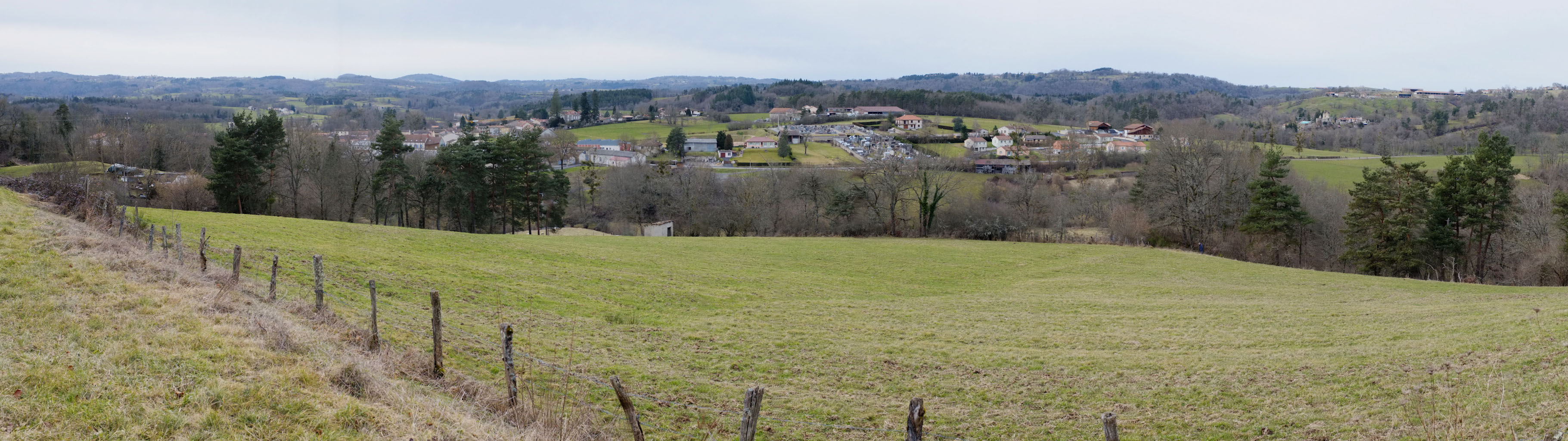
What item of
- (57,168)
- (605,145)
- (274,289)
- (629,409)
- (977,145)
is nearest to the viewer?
(629,409)

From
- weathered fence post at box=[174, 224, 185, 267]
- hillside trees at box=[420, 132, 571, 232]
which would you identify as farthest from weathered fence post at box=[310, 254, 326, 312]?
hillside trees at box=[420, 132, 571, 232]

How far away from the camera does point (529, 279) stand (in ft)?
68.7

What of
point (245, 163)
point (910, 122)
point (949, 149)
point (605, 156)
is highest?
point (910, 122)

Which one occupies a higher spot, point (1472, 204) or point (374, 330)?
point (1472, 204)

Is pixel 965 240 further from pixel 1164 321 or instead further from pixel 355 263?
pixel 355 263

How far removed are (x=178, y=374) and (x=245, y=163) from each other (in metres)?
45.3

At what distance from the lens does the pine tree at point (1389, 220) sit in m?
37.1

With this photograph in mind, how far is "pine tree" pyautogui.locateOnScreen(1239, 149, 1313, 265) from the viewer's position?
42531mm

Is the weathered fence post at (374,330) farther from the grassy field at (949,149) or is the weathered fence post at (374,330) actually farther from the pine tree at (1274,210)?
the grassy field at (949,149)

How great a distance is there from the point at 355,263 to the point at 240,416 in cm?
1424

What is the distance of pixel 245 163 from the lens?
4431 cm

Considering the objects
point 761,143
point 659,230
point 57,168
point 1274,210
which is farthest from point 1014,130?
point 57,168

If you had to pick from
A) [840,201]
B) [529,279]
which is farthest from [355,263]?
[840,201]

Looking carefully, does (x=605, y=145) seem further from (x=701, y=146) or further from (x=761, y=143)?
(x=761, y=143)
